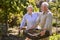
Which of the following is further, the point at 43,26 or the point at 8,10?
the point at 8,10

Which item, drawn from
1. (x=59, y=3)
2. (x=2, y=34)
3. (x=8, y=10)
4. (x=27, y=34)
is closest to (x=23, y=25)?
(x=27, y=34)

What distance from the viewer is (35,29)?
3.27m

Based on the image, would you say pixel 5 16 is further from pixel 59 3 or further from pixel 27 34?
pixel 27 34

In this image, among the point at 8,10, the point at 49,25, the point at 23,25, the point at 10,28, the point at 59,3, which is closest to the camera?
the point at 49,25

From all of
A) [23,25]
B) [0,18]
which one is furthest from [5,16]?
[23,25]

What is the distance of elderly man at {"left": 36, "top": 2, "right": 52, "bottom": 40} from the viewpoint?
3.15 m

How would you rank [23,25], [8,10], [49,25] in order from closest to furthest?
1. [49,25]
2. [23,25]
3. [8,10]

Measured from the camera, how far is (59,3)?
9.98 meters

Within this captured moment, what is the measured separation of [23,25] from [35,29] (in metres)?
0.23

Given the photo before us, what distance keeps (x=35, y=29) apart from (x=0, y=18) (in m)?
5.26

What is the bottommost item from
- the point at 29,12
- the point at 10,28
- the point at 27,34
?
the point at 10,28

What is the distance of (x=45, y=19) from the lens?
3260 millimetres

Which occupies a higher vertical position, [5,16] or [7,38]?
[5,16]

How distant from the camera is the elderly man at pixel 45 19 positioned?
3.15m
